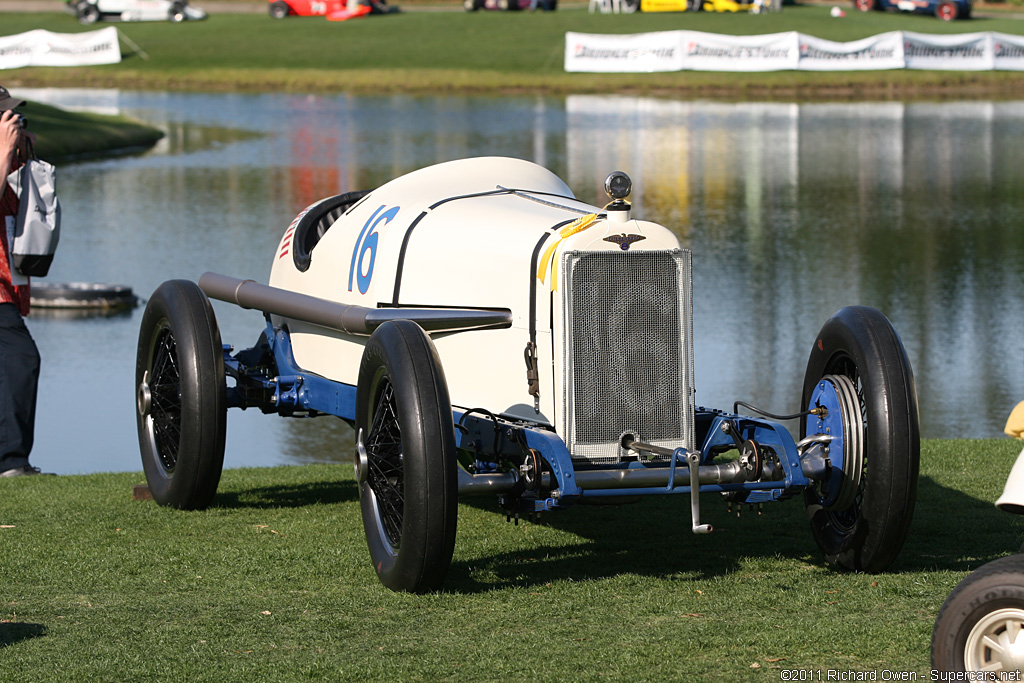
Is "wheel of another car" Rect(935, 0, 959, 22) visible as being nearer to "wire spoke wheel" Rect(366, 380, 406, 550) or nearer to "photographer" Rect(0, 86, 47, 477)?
"photographer" Rect(0, 86, 47, 477)

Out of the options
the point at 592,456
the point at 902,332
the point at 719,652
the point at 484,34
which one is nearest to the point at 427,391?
the point at 592,456

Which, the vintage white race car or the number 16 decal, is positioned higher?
the number 16 decal

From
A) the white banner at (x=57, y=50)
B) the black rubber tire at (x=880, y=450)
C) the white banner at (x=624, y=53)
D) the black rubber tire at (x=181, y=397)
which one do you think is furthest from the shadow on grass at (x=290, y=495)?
the white banner at (x=57, y=50)

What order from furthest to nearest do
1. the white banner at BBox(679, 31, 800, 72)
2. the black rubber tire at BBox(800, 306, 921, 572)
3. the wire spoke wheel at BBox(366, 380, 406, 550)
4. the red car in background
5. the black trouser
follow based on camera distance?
the red car in background
the white banner at BBox(679, 31, 800, 72)
the black trouser
the wire spoke wheel at BBox(366, 380, 406, 550)
the black rubber tire at BBox(800, 306, 921, 572)

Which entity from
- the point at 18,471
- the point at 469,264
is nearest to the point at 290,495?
the point at 18,471

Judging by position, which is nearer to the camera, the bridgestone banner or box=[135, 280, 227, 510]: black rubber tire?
box=[135, 280, 227, 510]: black rubber tire

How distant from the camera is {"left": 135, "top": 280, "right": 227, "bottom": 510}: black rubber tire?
6.85 metres

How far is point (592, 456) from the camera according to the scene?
5664mm

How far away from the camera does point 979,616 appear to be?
394 centimetres

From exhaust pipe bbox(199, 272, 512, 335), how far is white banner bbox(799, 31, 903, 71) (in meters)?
41.9

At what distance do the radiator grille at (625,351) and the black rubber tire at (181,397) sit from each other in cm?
212

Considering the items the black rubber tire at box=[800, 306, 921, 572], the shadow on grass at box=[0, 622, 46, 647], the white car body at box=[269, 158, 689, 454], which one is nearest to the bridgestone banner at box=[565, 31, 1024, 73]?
the white car body at box=[269, 158, 689, 454]

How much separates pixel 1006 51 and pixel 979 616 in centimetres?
4857

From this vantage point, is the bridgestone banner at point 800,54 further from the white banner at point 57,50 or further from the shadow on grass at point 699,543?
the shadow on grass at point 699,543
